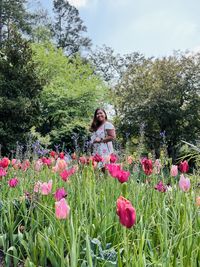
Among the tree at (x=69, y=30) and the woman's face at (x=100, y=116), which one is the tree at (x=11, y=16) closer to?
the tree at (x=69, y=30)

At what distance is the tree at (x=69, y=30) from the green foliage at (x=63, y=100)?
1083 cm

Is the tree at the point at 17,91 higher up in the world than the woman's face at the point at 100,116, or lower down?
higher up

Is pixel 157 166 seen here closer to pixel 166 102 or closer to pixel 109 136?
pixel 109 136

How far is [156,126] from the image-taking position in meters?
16.4

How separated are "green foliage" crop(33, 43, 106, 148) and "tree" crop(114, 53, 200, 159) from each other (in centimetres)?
153

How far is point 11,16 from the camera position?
23469 millimetres

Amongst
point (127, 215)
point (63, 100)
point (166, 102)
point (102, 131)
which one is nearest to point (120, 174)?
point (127, 215)

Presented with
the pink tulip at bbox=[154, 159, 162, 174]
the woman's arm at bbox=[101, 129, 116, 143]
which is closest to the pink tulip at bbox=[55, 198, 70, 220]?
the pink tulip at bbox=[154, 159, 162, 174]

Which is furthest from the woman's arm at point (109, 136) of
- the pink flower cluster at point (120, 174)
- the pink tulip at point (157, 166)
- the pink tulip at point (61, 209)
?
the pink tulip at point (61, 209)

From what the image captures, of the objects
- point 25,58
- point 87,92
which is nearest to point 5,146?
point 25,58

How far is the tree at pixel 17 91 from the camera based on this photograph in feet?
42.7

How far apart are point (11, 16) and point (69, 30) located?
20.1 ft

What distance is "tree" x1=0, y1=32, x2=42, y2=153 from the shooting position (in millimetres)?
13023

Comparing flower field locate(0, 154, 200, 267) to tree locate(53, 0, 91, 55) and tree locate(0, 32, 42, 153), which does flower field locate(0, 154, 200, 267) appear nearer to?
tree locate(0, 32, 42, 153)
